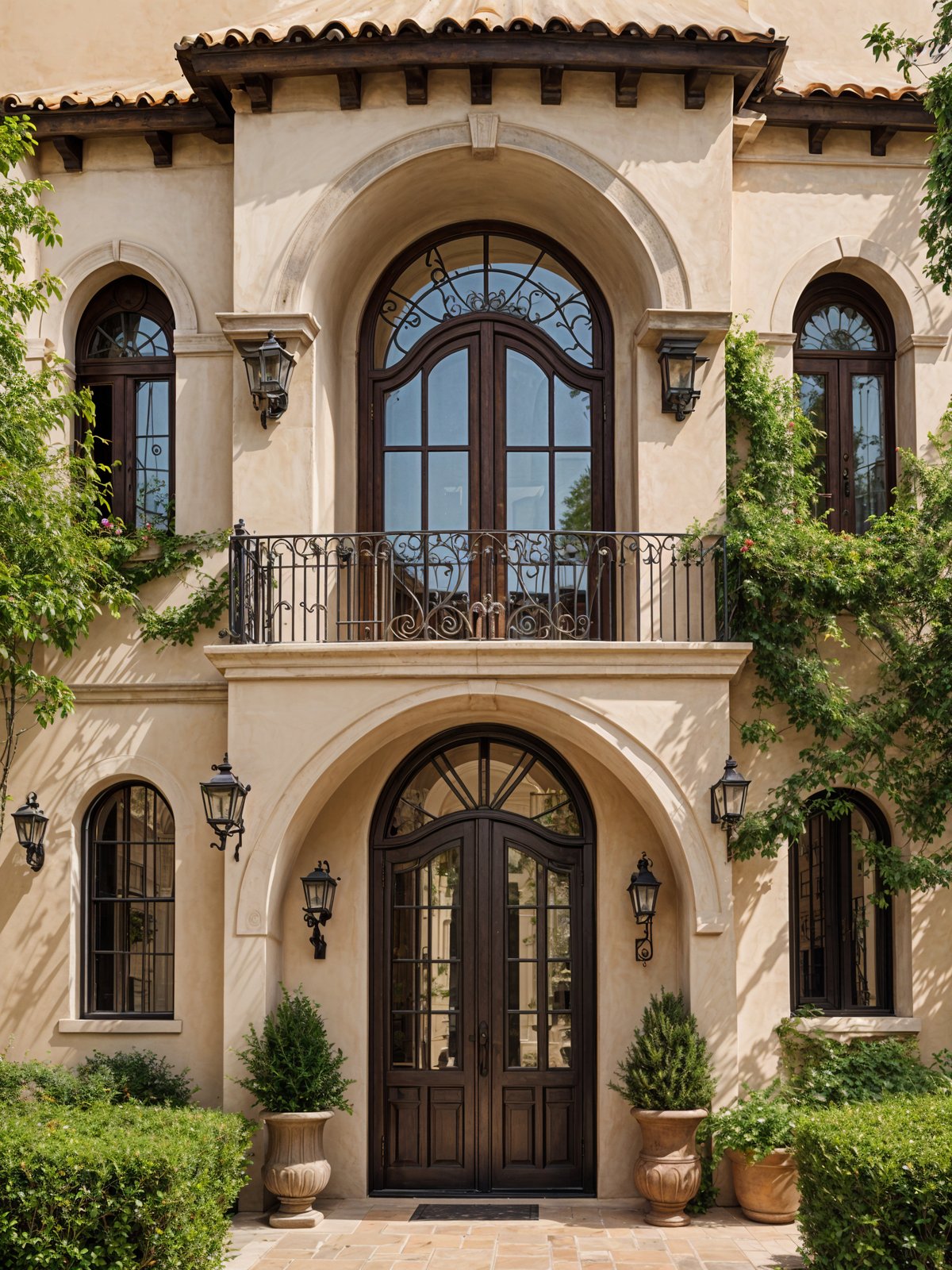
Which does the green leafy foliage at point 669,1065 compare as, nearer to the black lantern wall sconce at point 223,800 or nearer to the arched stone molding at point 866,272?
the black lantern wall sconce at point 223,800

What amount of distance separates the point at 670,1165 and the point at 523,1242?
4.29 ft

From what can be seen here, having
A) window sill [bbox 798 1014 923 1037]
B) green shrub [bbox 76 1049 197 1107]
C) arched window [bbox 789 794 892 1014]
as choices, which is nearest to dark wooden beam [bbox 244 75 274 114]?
arched window [bbox 789 794 892 1014]

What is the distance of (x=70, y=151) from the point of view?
43.0 feet

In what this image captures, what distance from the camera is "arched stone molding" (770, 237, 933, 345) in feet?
42.7

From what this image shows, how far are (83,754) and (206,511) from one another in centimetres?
237

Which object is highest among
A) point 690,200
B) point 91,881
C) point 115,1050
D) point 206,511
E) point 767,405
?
point 690,200

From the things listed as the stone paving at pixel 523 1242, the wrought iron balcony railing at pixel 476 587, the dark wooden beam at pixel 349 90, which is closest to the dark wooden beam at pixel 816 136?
the wrought iron balcony railing at pixel 476 587

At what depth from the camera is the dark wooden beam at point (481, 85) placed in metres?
12.2

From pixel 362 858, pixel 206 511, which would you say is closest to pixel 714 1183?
pixel 362 858

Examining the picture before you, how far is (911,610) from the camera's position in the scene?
12305mm

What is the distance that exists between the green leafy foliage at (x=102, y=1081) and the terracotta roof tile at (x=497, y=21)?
836 centimetres

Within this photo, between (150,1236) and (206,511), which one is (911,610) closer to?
(206,511)

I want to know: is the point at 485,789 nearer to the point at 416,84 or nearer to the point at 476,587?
the point at 476,587

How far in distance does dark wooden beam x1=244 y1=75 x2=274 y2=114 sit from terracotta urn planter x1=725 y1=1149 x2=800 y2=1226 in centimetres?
936
